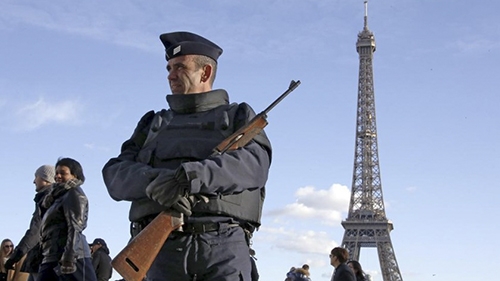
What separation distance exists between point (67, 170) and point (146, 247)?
376cm

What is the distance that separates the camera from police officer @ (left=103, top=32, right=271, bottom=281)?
3.61 metres

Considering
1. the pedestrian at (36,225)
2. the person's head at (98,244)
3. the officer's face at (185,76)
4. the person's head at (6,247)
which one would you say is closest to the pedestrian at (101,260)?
the person's head at (98,244)

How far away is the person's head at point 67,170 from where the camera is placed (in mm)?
7207

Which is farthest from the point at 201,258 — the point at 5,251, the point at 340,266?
the point at 340,266

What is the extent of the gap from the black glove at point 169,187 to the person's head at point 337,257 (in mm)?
8300

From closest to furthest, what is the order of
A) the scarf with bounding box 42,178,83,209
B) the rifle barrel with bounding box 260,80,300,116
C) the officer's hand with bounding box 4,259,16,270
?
the rifle barrel with bounding box 260,80,300,116 → the scarf with bounding box 42,178,83,209 → the officer's hand with bounding box 4,259,16,270

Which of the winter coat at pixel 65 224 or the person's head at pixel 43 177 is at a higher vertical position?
the person's head at pixel 43 177

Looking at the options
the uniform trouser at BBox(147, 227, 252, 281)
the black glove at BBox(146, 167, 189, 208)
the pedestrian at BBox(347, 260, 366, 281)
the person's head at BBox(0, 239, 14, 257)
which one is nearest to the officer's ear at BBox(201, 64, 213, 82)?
the black glove at BBox(146, 167, 189, 208)

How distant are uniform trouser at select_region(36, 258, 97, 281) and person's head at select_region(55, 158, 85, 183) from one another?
0.74 m

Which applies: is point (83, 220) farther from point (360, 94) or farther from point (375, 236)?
point (360, 94)

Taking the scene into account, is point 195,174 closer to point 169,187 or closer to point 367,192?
point 169,187

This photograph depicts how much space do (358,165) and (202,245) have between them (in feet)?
239

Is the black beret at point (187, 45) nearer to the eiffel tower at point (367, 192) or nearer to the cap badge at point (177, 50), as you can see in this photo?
the cap badge at point (177, 50)

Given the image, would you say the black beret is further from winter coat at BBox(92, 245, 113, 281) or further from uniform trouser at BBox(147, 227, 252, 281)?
winter coat at BBox(92, 245, 113, 281)
